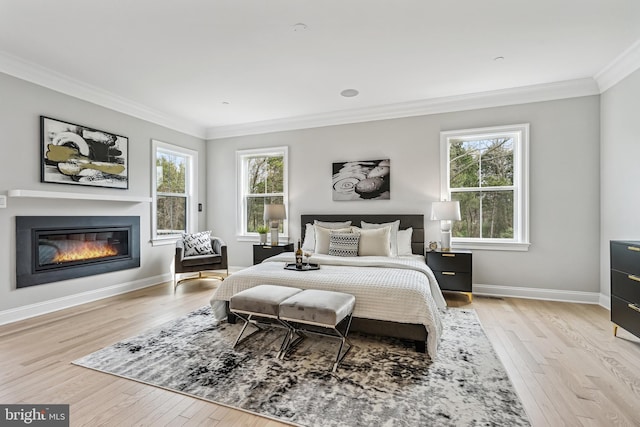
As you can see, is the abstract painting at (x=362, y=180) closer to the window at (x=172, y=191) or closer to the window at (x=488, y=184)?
the window at (x=488, y=184)

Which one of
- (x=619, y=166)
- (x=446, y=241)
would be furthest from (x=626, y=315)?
(x=446, y=241)

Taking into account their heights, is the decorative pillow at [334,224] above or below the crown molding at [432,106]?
below

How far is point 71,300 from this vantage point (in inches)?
147

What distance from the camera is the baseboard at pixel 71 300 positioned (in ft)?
10.6

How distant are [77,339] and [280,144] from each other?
3.80m

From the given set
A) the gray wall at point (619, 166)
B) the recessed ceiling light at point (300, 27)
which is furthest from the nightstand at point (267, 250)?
the gray wall at point (619, 166)

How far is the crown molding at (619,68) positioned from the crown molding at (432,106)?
14cm

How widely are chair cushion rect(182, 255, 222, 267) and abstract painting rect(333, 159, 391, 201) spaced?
6.81ft

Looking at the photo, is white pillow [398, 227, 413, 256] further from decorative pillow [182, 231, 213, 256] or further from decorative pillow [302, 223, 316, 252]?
decorative pillow [182, 231, 213, 256]

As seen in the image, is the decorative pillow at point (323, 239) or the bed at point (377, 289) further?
the decorative pillow at point (323, 239)

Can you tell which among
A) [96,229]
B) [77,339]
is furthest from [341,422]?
[96,229]

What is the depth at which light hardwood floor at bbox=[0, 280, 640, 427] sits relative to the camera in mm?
1751

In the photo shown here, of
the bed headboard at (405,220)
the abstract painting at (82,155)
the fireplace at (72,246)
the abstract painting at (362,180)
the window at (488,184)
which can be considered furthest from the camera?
the abstract painting at (362,180)

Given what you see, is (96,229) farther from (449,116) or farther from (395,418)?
(449,116)
